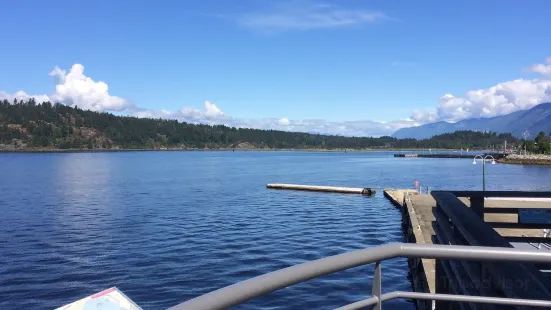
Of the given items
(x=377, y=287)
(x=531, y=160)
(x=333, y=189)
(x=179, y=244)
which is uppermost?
(x=377, y=287)

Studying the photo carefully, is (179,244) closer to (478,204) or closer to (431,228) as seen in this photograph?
(431,228)

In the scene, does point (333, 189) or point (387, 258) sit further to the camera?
point (333, 189)

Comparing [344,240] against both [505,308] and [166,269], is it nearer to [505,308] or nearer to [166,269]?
[166,269]

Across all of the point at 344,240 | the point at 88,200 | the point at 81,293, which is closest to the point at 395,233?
the point at 344,240

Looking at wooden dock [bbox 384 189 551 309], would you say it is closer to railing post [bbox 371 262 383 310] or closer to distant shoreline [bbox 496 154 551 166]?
railing post [bbox 371 262 383 310]

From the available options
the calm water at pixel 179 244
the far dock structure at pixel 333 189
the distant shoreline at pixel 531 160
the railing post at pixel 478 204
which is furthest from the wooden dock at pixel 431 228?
the distant shoreline at pixel 531 160

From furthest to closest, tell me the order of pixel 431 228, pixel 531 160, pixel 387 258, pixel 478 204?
pixel 531 160 → pixel 431 228 → pixel 478 204 → pixel 387 258

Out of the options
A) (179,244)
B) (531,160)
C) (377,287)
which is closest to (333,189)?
(179,244)

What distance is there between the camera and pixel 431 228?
24.8 meters

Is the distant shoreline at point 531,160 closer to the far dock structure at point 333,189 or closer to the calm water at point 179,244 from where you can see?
the far dock structure at point 333,189

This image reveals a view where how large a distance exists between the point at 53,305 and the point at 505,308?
19.6m

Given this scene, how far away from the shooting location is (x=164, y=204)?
4969 cm

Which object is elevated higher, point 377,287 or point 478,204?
point 377,287

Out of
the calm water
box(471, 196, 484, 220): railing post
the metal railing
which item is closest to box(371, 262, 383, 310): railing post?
the metal railing
